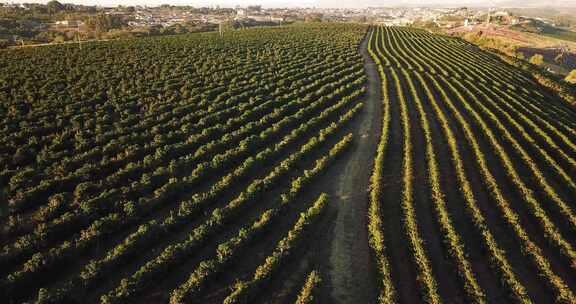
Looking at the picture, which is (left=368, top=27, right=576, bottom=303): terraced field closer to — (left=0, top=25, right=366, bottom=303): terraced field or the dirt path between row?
the dirt path between row

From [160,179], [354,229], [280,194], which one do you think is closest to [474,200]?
[354,229]

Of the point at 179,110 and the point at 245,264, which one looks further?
the point at 179,110

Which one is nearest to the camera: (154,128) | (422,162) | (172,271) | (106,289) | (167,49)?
(106,289)

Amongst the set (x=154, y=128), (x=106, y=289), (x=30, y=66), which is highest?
(x=30, y=66)

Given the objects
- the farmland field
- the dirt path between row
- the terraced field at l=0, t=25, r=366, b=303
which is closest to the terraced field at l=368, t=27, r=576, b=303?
the farmland field

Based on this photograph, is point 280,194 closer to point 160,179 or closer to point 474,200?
point 160,179

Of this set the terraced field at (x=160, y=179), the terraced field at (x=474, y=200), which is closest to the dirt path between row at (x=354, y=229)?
the terraced field at (x=474, y=200)

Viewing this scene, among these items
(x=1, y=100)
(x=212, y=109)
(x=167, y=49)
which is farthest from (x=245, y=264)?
(x=167, y=49)

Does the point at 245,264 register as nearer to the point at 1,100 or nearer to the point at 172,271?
the point at 172,271
